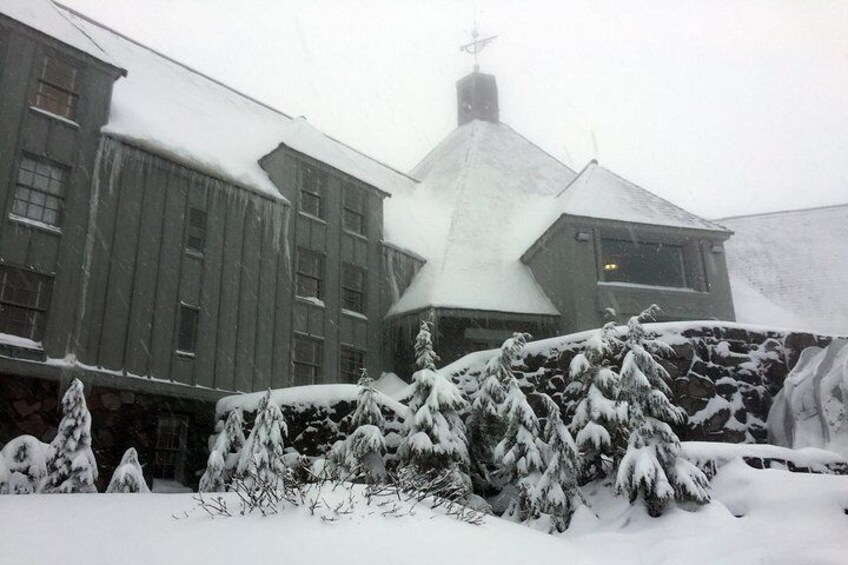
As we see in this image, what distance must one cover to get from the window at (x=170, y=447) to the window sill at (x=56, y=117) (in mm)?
6851

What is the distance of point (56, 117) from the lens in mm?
14797

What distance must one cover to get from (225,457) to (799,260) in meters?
21.5

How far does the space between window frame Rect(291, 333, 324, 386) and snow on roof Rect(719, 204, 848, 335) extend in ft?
45.7

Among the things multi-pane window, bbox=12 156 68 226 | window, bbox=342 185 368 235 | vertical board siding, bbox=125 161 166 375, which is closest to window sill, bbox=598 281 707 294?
window, bbox=342 185 368 235

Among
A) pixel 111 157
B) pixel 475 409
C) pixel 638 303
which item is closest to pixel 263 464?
pixel 475 409

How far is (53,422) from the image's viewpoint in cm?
1314

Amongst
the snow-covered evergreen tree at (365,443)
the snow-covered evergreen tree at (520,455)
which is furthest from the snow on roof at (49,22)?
the snow-covered evergreen tree at (520,455)

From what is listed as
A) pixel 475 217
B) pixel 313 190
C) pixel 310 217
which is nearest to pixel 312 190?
pixel 313 190

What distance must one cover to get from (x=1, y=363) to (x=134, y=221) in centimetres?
421

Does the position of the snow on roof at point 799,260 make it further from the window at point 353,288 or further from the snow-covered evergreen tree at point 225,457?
the snow-covered evergreen tree at point 225,457

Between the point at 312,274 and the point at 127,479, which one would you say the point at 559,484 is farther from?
the point at 312,274

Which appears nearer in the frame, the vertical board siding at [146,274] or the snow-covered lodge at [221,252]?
the snow-covered lodge at [221,252]

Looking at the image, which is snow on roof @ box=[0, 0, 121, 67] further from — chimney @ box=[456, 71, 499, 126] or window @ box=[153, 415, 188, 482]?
chimney @ box=[456, 71, 499, 126]

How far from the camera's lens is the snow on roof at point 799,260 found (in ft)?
72.2
